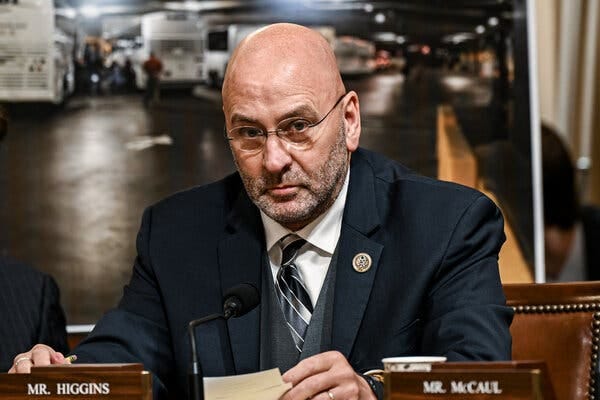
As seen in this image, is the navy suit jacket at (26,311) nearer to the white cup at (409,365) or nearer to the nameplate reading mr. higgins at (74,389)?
the nameplate reading mr. higgins at (74,389)

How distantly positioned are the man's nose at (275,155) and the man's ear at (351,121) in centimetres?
24

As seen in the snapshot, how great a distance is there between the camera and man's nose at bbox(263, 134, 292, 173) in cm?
223

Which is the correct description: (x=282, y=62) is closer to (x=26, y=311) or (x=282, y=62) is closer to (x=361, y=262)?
(x=361, y=262)

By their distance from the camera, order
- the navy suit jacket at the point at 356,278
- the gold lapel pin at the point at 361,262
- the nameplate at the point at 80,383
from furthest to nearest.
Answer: the gold lapel pin at the point at 361,262 → the navy suit jacket at the point at 356,278 → the nameplate at the point at 80,383

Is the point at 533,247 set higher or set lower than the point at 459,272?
lower

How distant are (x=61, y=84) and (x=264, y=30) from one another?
165 cm

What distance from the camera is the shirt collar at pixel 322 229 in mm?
2410

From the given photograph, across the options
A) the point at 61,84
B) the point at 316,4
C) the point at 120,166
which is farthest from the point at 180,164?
the point at 316,4

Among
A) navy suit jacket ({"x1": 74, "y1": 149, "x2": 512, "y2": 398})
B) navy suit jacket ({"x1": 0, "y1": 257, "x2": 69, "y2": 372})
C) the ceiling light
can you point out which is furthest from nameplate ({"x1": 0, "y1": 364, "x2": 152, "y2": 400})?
the ceiling light

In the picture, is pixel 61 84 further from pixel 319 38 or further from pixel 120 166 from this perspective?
pixel 319 38

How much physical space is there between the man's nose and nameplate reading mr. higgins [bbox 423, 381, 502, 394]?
820mm

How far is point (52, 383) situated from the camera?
169 centimetres

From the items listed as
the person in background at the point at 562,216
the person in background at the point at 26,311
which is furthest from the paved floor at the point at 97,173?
the person in background at the point at 26,311

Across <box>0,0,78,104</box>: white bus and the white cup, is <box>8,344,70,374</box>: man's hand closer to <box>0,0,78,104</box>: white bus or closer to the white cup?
the white cup
